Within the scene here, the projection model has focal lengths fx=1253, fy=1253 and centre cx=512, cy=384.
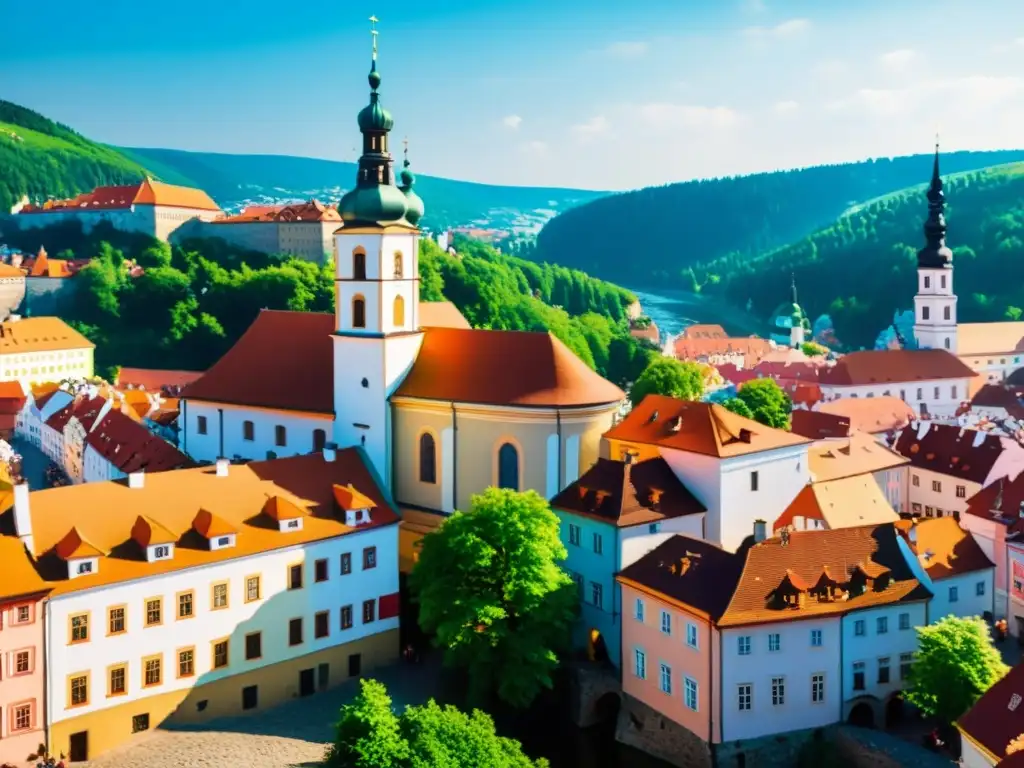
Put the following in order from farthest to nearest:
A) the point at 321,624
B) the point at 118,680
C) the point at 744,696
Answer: the point at 321,624
the point at 744,696
the point at 118,680

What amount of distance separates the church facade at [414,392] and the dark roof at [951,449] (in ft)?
59.4

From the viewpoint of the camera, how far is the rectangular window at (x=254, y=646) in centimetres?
3148

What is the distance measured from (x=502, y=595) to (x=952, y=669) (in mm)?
10901

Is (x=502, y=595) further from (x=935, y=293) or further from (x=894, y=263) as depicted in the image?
(x=894, y=263)

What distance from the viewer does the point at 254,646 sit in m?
31.6

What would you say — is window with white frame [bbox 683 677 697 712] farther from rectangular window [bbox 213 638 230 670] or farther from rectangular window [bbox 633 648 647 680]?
rectangular window [bbox 213 638 230 670]

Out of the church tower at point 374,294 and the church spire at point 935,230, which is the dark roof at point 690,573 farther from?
the church spire at point 935,230

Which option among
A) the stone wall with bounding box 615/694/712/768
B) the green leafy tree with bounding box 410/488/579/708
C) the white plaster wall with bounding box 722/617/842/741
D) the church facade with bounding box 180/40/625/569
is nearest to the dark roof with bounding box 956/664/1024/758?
the white plaster wall with bounding box 722/617/842/741

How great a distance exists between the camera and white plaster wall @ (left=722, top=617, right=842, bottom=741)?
95.8 ft

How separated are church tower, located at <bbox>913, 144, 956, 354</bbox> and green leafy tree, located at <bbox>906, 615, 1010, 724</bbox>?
A: 217 feet

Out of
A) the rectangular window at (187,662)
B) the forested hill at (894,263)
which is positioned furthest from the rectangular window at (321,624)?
the forested hill at (894,263)

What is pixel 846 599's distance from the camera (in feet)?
100.0

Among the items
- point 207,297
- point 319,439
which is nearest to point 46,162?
point 207,297

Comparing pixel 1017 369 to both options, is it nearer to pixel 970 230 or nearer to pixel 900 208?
pixel 970 230
